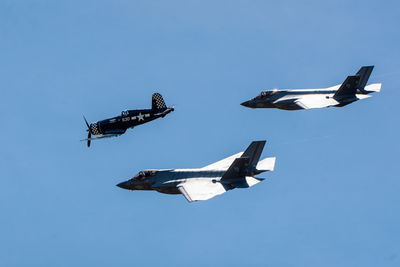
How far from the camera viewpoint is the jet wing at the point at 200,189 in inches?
4173

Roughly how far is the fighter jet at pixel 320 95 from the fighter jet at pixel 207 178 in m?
15.5

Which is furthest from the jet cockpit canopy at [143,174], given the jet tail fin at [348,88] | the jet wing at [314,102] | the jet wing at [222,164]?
the jet tail fin at [348,88]

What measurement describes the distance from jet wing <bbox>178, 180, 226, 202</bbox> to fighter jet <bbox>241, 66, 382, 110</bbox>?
977 inches

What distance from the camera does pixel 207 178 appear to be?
11175 centimetres

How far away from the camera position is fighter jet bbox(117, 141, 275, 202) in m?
109

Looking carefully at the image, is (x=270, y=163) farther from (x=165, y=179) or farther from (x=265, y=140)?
(x=165, y=179)

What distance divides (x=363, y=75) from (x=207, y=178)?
115ft

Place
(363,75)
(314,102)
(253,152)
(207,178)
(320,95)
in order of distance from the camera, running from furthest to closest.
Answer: (363,75)
(320,95)
(314,102)
(253,152)
(207,178)

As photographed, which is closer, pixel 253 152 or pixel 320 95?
pixel 253 152

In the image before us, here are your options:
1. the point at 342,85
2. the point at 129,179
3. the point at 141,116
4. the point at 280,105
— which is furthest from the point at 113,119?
the point at 342,85

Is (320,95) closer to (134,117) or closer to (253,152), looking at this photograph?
(253,152)

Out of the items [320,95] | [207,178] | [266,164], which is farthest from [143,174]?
[320,95]

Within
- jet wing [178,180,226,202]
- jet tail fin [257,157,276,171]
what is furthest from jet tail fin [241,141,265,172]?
jet wing [178,180,226,202]

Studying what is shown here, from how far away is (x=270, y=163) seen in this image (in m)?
117
